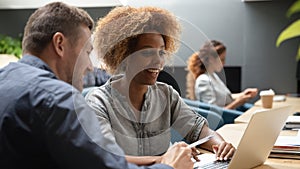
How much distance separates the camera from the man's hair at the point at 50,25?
1.34 m

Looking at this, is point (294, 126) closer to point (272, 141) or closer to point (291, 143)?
point (291, 143)

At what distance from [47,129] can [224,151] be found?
817mm

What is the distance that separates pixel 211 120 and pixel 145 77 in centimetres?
37

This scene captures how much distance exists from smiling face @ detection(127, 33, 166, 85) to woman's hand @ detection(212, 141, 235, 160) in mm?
385

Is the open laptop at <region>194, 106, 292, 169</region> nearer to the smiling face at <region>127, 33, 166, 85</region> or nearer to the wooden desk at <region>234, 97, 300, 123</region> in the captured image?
the smiling face at <region>127, 33, 166, 85</region>

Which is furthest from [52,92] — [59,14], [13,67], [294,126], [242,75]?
[242,75]

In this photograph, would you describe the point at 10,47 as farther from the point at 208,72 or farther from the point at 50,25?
the point at 50,25

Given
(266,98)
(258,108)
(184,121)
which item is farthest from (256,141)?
Answer: (258,108)

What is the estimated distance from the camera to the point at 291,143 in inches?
73.5

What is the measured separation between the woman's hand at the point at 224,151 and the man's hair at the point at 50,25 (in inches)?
27.4

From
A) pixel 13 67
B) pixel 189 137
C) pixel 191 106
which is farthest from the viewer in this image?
pixel 191 106

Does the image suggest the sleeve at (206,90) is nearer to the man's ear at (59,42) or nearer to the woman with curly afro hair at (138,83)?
the woman with curly afro hair at (138,83)

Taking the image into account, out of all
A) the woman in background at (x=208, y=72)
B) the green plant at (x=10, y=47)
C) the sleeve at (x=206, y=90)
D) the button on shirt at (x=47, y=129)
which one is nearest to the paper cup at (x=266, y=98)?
the woman in background at (x=208, y=72)

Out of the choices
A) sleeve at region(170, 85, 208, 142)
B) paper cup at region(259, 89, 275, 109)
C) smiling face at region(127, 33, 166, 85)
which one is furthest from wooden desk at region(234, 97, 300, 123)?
smiling face at region(127, 33, 166, 85)
